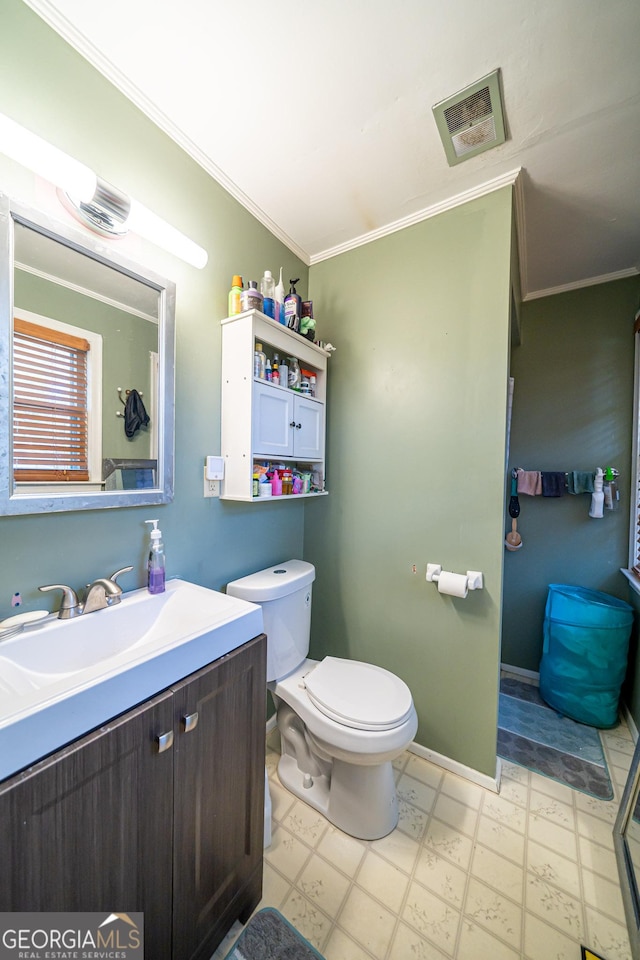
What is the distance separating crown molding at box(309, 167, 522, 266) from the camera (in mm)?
1329

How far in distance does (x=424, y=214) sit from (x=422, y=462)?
110 centimetres

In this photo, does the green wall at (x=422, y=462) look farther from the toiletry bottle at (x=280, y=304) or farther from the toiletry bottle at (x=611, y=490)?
the toiletry bottle at (x=611, y=490)

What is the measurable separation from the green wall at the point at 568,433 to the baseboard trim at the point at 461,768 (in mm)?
1000

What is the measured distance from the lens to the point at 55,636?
33.1 inches

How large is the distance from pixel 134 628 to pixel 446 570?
120cm

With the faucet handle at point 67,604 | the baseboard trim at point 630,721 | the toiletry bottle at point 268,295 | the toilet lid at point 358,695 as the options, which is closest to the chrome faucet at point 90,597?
the faucet handle at point 67,604

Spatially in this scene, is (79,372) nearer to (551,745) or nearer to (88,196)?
(88,196)

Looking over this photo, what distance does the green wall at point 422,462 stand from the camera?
54.9 inches

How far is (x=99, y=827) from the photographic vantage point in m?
0.60

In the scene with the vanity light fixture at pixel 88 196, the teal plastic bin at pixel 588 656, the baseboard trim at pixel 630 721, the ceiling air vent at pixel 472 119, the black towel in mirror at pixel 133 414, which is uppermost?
the ceiling air vent at pixel 472 119

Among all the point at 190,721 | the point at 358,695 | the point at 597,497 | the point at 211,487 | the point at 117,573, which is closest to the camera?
the point at 190,721

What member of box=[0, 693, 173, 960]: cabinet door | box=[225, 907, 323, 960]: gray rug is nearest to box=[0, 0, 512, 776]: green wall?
box=[0, 693, 173, 960]: cabinet door

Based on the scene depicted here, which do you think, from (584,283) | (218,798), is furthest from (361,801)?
(584,283)

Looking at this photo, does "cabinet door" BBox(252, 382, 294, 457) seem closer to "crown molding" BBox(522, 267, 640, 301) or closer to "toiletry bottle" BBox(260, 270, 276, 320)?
"toiletry bottle" BBox(260, 270, 276, 320)
